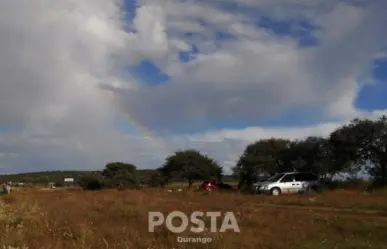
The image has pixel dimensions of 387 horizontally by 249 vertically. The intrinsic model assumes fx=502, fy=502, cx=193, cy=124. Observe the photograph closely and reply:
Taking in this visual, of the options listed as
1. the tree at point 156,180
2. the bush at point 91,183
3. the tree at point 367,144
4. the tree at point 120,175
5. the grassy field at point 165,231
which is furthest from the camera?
the tree at point 156,180

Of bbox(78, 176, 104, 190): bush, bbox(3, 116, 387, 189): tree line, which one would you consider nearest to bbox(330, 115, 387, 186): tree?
bbox(3, 116, 387, 189): tree line

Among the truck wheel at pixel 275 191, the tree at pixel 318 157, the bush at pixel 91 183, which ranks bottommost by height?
the truck wheel at pixel 275 191

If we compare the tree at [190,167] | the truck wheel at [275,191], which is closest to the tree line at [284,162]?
the tree at [190,167]

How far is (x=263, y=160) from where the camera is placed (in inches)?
1929

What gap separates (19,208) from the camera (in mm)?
19875

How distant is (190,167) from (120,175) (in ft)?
30.1

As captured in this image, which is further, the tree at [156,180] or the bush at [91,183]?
the tree at [156,180]

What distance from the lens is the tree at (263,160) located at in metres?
48.2

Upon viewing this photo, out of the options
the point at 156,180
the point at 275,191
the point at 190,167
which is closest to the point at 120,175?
the point at 156,180

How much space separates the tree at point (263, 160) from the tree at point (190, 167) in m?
12.6

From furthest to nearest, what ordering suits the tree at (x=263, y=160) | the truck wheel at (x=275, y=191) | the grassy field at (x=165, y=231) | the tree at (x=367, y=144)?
1. the tree at (x=263, y=160)
2. the tree at (x=367, y=144)
3. the truck wheel at (x=275, y=191)
4. the grassy field at (x=165, y=231)

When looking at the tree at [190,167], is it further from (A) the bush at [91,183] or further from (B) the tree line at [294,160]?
(A) the bush at [91,183]

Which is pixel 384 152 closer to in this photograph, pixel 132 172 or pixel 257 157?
pixel 257 157

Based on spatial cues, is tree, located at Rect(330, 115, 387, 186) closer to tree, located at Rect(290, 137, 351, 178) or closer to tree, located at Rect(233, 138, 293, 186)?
tree, located at Rect(290, 137, 351, 178)
